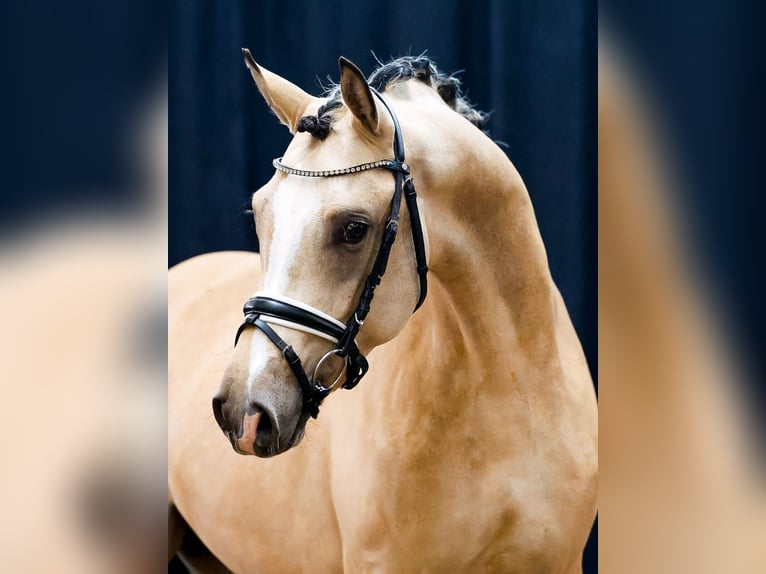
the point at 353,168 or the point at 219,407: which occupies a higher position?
the point at 353,168

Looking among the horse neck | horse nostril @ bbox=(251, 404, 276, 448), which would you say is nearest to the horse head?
horse nostril @ bbox=(251, 404, 276, 448)

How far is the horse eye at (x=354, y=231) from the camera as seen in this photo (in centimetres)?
98

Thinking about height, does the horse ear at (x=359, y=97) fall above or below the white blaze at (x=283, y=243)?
above

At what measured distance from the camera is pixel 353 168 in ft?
3.30

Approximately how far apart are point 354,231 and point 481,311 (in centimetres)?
28

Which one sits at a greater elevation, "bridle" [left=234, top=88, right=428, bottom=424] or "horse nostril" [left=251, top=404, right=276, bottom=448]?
"bridle" [left=234, top=88, right=428, bottom=424]

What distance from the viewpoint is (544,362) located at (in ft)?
4.01

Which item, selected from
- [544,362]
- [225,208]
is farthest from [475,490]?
[225,208]

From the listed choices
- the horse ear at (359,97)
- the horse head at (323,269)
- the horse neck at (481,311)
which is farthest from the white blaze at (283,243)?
the horse neck at (481,311)

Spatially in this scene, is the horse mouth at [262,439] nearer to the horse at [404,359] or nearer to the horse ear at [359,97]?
the horse at [404,359]

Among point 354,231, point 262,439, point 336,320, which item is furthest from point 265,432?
point 354,231

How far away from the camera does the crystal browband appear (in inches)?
39.2

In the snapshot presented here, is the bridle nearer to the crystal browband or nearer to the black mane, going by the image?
the crystal browband

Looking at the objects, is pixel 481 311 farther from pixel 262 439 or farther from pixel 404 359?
pixel 262 439
